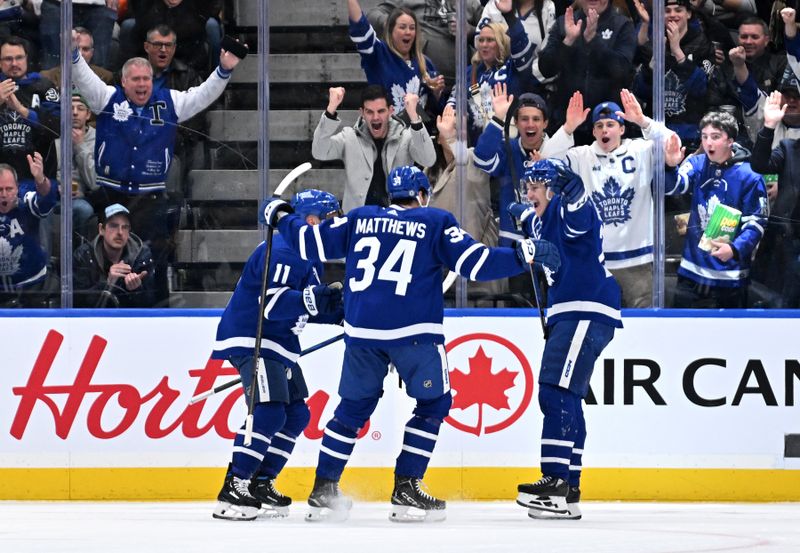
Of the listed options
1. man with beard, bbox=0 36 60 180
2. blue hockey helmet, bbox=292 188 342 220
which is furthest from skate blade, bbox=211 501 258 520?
man with beard, bbox=0 36 60 180

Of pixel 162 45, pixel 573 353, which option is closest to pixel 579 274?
pixel 573 353

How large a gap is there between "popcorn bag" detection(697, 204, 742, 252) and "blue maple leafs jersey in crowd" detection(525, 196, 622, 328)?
1317mm

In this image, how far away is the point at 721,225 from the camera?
7367mm

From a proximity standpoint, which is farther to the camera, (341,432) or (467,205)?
(467,205)

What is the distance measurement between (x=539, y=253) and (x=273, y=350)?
117 cm

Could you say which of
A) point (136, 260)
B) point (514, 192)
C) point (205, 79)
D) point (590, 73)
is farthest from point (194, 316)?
point (590, 73)

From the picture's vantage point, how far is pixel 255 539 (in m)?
5.05

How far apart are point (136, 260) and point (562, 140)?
2.19 meters

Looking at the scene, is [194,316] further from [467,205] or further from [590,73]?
[590,73]

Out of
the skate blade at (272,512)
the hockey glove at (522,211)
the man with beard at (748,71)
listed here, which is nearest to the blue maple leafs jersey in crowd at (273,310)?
the skate blade at (272,512)

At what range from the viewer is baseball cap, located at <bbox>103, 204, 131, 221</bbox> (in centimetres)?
743

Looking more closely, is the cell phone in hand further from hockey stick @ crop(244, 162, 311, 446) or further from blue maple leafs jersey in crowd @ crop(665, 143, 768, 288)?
blue maple leafs jersey in crowd @ crop(665, 143, 768, 288)

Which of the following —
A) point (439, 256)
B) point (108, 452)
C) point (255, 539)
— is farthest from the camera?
point (108, 452)

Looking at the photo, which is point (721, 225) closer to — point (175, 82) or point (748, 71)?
point (748, 71)
